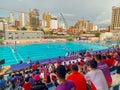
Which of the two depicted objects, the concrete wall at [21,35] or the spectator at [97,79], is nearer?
the spectator at [97,79]

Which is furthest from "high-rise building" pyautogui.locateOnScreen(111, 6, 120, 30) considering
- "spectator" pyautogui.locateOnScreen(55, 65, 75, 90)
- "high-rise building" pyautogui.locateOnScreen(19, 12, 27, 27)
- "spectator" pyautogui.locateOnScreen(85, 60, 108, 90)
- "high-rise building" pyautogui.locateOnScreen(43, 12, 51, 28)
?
"spectator" pyautogui.locateOnScreen(55, 65, 75, 90)

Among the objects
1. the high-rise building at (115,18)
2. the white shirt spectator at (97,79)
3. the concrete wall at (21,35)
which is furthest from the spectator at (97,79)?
the high-rise building at (115,18)

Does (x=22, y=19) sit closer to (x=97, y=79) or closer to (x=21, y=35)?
(x=21, y=35)

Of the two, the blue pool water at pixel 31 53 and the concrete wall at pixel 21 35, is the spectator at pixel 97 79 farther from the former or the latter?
the concrete wall at pixel 21 35

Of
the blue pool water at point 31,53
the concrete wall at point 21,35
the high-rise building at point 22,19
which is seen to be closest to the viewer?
the blue pool water at point 31,53

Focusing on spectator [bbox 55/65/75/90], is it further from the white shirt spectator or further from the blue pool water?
the blue pool water

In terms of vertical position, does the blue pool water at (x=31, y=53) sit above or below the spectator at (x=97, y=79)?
below

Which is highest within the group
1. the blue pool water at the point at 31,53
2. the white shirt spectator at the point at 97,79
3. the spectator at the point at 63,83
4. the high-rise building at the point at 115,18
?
the high-rise building at the point at 115,18

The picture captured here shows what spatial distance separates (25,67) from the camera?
549 inches

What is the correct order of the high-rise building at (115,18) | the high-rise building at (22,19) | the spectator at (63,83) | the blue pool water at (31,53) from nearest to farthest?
the spectator at (63,83), the blue pool water at (31,53), the high-rise building at (115,18), the high-rise building at (22,19)

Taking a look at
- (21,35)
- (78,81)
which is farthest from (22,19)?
(78,81)

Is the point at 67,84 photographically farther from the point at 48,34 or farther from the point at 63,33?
the point at 63,33

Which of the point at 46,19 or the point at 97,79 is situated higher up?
the point at 46,19

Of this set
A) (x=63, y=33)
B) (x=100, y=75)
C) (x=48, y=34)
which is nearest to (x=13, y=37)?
(x=48, y=34)
